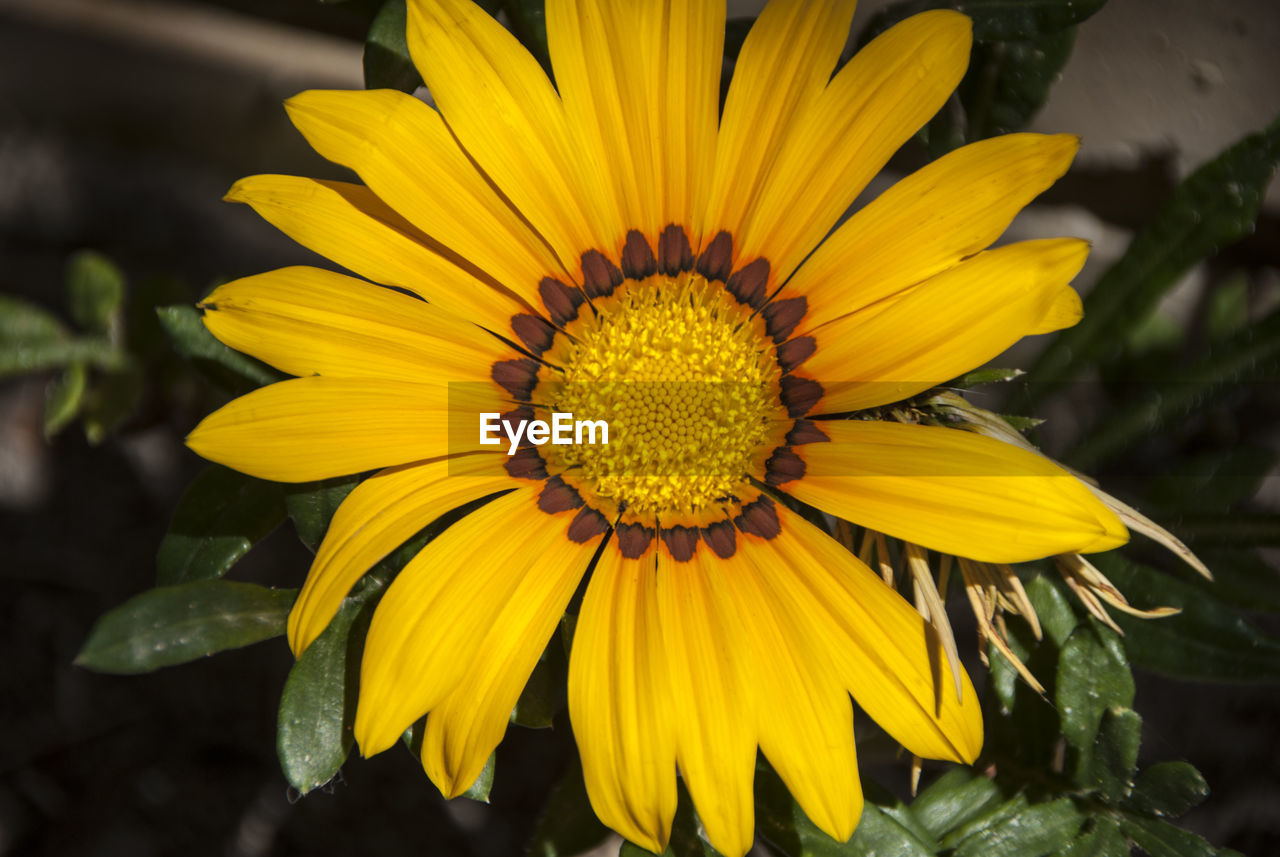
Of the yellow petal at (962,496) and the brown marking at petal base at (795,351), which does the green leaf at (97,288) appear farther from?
the yellow petal at (962,496)

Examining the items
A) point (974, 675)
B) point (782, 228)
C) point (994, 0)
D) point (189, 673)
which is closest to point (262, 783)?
point (189, 673)

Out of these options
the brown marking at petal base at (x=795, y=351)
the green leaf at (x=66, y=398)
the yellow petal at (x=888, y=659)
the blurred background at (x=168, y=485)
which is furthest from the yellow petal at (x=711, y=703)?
the green leaf at (x=66, y=398)

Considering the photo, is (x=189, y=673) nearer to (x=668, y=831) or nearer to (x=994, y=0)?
(x=668, y=831)

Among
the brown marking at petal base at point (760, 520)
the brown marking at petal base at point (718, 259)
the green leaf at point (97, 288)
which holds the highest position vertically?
the brown marking at petal base at point (718, 259)

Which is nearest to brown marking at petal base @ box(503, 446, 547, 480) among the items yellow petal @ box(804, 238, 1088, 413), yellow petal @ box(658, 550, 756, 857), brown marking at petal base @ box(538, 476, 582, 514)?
brown marking at petal base @ box(538, 476, 582, 514)

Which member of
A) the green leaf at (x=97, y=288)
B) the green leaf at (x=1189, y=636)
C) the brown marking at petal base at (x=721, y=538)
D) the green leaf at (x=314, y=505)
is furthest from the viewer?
the green leaf at (x=97, y=288)
